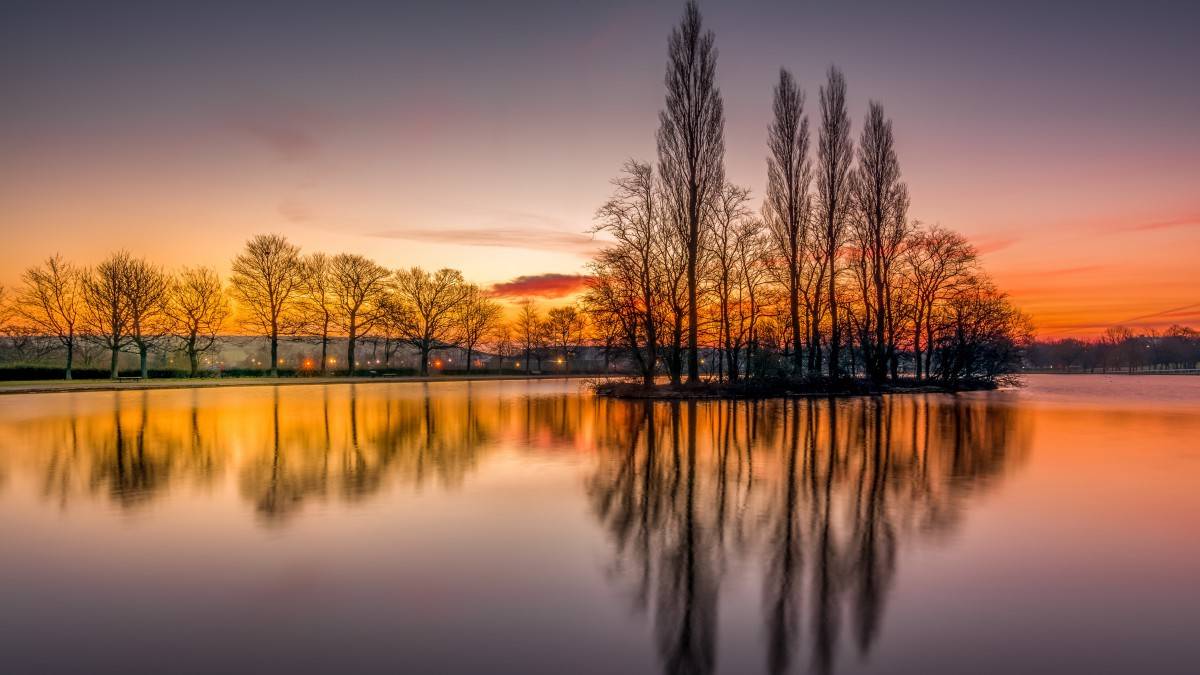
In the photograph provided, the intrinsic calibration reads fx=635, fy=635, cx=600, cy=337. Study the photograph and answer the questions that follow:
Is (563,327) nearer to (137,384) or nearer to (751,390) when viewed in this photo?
(137,384)

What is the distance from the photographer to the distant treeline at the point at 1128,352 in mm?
149500

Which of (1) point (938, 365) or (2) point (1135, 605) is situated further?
(1) point (938, 365)

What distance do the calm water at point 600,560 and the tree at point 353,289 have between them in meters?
58.8

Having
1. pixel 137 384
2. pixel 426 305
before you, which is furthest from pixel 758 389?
pixel 426 305

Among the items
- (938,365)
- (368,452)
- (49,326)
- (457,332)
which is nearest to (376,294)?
(457,332)

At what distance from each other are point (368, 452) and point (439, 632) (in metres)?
10.5

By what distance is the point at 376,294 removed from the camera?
241 ft

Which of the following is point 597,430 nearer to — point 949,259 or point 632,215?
point 632,215

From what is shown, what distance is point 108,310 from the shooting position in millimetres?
59531

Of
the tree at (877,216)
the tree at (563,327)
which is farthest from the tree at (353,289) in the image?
the tree at (877,216)

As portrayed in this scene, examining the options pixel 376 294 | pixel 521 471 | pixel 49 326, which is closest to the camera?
pixel 521 471

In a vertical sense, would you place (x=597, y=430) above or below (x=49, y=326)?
below

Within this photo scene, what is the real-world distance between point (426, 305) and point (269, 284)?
1966 cm

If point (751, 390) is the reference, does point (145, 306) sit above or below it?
above
